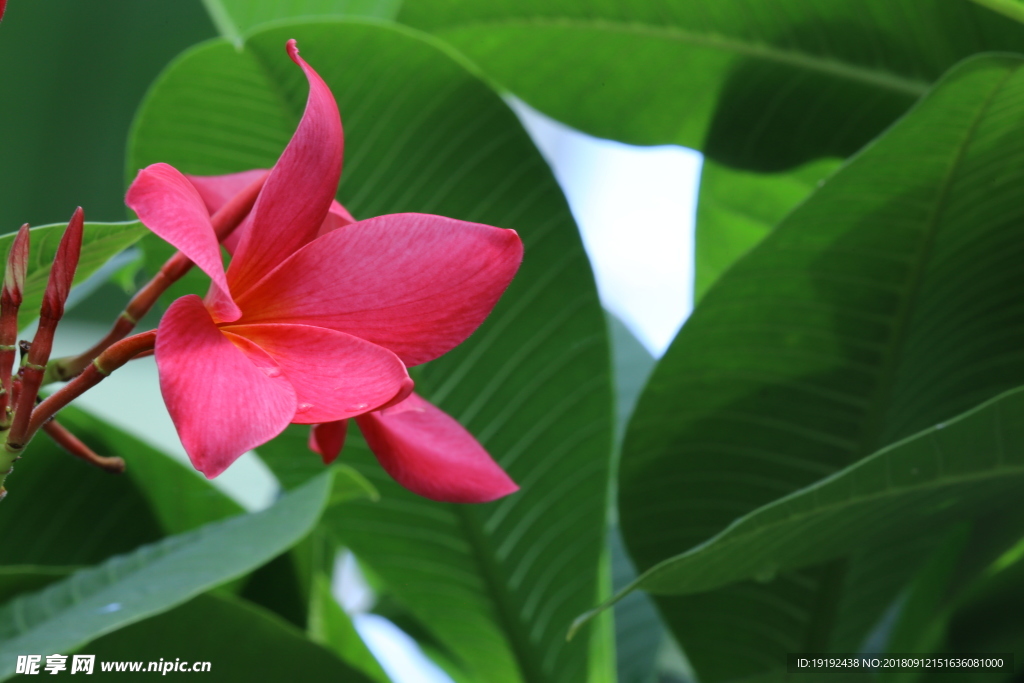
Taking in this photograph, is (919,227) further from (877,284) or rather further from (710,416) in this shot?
(710,416)

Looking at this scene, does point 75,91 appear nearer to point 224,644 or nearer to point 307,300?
point 224,644

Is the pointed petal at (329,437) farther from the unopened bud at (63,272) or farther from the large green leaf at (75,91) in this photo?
the large green leaf at (75,91)

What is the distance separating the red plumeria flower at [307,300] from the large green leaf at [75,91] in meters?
0.57

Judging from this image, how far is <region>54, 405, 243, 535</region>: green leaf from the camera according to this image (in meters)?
0.57

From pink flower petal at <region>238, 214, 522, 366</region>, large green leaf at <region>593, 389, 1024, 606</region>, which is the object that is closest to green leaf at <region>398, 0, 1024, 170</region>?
large green leaf at <region>593, 389, 1024, 606</region>

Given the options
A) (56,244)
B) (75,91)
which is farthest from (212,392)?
(75,91)

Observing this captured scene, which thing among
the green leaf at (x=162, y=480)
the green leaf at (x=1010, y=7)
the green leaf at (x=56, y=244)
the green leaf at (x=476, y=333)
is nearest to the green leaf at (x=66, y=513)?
the green leaf at (x=162, y=480)

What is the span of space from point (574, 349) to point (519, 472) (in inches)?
3.6

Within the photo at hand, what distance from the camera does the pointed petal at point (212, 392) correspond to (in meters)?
0.19

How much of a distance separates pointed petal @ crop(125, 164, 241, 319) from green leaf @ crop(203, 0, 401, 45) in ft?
1.51

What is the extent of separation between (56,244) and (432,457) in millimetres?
155

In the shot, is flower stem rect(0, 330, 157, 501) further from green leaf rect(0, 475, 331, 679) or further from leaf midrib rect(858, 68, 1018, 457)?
leaf midrib rect(858, 68, 1018, 457)

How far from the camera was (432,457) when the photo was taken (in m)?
Result: 0.29

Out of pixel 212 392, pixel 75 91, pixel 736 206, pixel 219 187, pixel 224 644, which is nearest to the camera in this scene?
pixel 212 392
